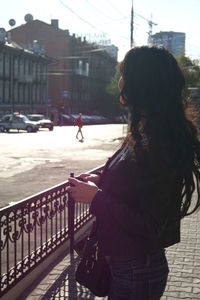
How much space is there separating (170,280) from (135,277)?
311 centimetres

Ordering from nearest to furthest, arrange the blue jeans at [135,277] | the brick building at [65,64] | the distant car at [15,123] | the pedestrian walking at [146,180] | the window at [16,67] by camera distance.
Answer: the pedestrian walking at [146,180]
the blue jeans at [135,277]
the distant car at [15,123]
the window at [16,67]
the brick building at [65,64]

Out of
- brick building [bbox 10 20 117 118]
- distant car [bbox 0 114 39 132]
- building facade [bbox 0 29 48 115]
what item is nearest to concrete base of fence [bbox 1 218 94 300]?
distant car [bbox 0 114 39 132]

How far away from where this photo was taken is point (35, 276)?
519 centimetres

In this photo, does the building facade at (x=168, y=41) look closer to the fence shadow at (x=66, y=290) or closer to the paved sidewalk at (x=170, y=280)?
the paved sidewalk at (x=170, y=280)

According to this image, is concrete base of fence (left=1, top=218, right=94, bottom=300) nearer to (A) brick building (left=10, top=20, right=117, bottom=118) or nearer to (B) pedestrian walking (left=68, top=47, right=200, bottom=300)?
(B) pedestrian walking (left=68, top=47, right=200, bottom=300)

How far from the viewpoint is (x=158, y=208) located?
6.93 feet

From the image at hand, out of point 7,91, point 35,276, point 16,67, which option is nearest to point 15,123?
point 7,91

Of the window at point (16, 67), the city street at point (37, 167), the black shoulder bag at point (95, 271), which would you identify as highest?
the window at point (16, 67)

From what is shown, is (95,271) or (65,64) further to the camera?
(65,64)

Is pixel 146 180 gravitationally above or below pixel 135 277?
above

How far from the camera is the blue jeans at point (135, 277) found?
A: 87.8 inches

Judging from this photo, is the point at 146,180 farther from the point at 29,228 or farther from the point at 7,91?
the point at 7,91

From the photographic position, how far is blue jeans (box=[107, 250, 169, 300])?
223 centimetres

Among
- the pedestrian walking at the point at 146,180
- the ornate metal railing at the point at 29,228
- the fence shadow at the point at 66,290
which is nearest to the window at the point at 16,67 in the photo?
the ornate metal railing at the point at 29,228
